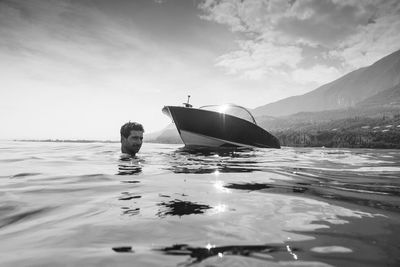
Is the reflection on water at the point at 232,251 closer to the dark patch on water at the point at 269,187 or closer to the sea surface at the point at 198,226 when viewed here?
the sea surface at the point at 198,226

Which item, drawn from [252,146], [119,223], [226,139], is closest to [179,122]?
[226,139]

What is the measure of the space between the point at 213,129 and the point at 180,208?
1214cm

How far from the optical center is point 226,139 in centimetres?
1488

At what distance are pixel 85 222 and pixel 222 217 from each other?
1.12m

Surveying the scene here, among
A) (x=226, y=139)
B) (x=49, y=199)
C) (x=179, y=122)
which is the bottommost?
(x=49, y=199)

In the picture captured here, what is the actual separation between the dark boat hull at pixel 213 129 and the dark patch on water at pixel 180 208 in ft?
37.6

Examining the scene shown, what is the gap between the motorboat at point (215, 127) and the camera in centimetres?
1415

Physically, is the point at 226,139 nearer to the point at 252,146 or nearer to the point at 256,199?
the point at 252,146

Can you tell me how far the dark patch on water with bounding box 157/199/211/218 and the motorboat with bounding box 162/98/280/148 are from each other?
1136cm

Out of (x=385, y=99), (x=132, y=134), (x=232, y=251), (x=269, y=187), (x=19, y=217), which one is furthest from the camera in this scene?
(x=385, y=99)

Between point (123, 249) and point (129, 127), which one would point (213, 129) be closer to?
point (129, 127)

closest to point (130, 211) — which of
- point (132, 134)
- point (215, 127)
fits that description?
point (132, 134)

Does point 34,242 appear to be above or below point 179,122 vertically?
below

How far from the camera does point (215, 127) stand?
14.5 metres
